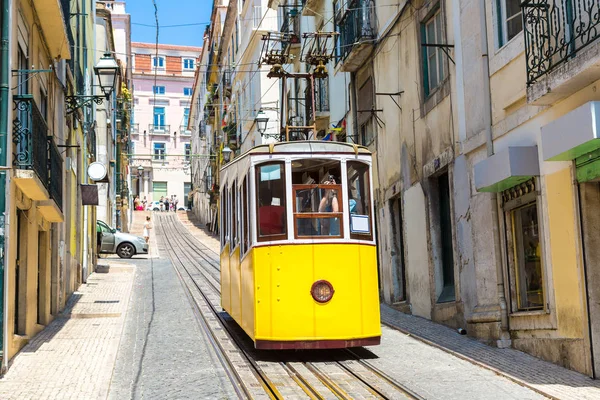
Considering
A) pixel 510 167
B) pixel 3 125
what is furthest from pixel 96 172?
pixel 510 167

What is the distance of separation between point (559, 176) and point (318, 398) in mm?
3998

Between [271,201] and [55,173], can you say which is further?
[55,173]

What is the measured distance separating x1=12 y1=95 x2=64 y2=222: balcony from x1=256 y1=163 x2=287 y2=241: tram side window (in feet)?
9.64

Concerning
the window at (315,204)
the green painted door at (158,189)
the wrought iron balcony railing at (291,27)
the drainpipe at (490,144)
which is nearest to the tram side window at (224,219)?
the window at (315,204)

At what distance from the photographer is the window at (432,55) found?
13727mm

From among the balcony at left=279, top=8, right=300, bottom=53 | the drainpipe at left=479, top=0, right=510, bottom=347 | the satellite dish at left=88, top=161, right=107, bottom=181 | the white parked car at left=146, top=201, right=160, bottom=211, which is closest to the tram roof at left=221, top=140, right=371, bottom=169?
the drainpipe at left=479, top=0, right=510, bottom=347

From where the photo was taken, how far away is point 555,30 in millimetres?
9047

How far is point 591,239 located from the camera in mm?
8633

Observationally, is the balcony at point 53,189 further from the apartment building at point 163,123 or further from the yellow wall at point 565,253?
the apartment building at point 163,123

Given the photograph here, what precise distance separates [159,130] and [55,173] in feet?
205

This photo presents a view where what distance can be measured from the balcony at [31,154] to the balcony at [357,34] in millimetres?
Answer: 7884

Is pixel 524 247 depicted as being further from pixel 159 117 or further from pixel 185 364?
pixel 159 117

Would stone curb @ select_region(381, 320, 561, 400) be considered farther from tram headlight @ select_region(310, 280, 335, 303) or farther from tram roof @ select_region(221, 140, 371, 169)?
tram roof @ select_region(221, 140, 371, 169)

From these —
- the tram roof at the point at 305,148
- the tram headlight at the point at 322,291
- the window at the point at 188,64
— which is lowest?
the tram headlight at the point at 322,291
